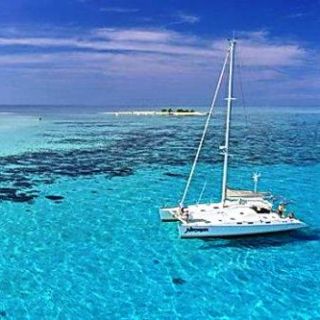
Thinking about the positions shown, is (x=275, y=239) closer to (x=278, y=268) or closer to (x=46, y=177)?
(x=278, y=268)

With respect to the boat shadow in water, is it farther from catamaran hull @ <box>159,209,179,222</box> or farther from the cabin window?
catamaran hull @ <box>159,209,179,222</box>

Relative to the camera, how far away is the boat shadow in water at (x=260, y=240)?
27312 mm

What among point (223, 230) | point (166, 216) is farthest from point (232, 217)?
point (166, 216)

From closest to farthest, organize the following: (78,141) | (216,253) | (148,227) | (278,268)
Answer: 1. (278,268)
2. (216,253)
3. (148,227)
4. (78,141)

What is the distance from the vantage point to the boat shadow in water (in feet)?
89.6

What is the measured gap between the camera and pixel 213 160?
185ft

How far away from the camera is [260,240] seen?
28203mm

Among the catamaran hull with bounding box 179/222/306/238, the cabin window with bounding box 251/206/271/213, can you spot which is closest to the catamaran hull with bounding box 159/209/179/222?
the catamaran hull with bounding box 179/222/306/238

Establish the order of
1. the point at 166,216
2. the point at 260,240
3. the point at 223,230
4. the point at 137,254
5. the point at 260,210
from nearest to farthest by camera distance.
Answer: the point at 137,254 < the point at 223,230 < the point at 260,240 < the point at 260,210 < the point at 166,216

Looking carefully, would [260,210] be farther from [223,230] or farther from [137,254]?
[137,254]

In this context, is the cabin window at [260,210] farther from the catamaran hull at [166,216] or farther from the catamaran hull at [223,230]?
the catamaran hull at [166,216]

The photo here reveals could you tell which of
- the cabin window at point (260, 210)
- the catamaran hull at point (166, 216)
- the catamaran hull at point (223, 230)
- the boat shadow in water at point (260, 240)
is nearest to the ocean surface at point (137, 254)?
the boat shadow in water at point (260, 240)

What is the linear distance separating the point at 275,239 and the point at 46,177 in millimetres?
24935

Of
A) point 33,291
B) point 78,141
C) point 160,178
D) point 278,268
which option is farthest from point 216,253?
point 78,141
